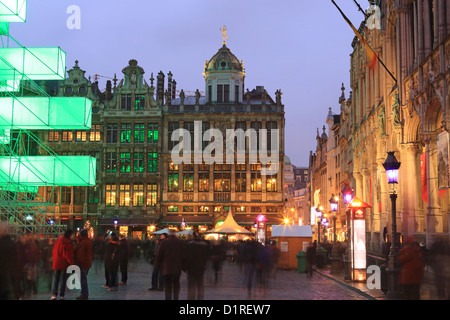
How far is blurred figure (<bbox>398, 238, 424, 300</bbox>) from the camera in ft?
43.8

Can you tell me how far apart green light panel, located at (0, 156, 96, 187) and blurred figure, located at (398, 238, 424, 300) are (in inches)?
960

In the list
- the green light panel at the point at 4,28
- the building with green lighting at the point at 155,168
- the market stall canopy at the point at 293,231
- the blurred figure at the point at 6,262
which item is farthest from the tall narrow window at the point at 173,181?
the blurred figure at the point at 6,262

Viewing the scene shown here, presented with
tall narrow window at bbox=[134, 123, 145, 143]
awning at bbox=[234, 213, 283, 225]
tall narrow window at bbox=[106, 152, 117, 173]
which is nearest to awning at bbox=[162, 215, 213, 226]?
awning at bbox=[234, 213, 283, 225]

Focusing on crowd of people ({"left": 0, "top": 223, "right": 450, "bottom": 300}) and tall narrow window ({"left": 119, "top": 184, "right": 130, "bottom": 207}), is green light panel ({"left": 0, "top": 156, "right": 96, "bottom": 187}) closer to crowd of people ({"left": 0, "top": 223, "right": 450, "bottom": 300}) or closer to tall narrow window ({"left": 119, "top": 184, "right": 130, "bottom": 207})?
crowd of people ({"left": 0, "top": 223, "right": 450, "bottom": 300})

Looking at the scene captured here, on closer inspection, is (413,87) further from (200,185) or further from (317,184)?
(317,184)

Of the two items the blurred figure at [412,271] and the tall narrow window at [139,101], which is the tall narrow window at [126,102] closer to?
the tall narrow window at [139,101]

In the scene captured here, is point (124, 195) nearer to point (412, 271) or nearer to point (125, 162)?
point (125, 162)

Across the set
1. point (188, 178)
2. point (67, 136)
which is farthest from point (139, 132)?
point (67, 136)

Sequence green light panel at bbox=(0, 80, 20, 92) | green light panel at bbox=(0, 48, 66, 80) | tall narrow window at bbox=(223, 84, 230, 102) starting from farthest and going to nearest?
tall narrow window at bbox=(223, 84, 230, 102)
green light panel at bbox=(0, 48, 66, 80)
green light panel at bbox=(0, 80, 20, 92)

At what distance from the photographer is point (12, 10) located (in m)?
35.2

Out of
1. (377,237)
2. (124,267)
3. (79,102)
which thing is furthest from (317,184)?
(124,267)

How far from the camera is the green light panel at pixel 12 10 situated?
35031mm

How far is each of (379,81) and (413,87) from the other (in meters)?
10.4

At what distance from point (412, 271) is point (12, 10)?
94.6 ft
